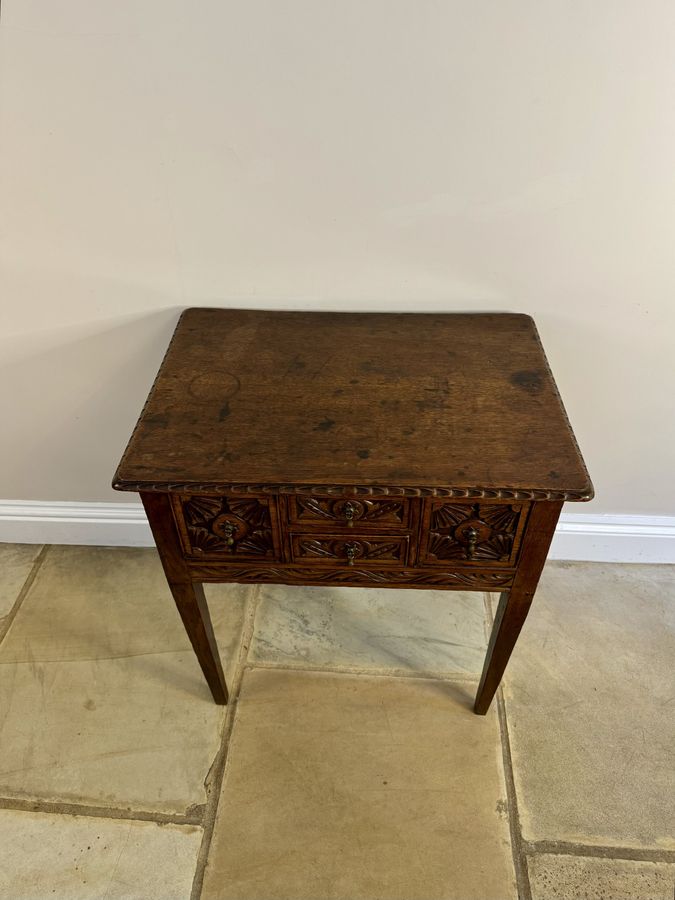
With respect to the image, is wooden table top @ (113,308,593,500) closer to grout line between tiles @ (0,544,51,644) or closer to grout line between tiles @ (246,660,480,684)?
grout line between tiles @ (246,660,480,684)

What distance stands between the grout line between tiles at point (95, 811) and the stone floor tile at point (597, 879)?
0.70 m

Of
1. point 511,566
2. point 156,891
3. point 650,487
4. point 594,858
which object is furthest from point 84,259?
point 594,858

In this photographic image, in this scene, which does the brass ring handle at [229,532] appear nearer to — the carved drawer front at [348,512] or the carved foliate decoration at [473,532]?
the carved drawer front at [348,512]

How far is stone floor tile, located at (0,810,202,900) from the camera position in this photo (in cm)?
121

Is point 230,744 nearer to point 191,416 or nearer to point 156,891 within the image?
point 156,891

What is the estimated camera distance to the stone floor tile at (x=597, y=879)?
1.19m

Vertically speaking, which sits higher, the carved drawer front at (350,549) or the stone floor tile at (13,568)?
the carved drawer front at (350,549)

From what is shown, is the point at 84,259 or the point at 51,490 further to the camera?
the point at 51,490

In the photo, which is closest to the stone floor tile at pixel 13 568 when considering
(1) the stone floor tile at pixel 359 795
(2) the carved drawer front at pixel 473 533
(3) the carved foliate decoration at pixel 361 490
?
(1) the stone floor tile at pixel 359 795

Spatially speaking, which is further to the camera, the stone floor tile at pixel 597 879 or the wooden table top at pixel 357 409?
the stone floor tile at pixel 597 879

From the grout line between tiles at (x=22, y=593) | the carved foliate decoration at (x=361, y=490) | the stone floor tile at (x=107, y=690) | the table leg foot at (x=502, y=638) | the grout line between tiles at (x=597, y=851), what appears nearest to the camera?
the carved foliate decoration at (x=361, y=490)

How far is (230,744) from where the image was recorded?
140 centimetres

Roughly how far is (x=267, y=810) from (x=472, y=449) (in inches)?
35.7

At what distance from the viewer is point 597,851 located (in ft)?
4.08
